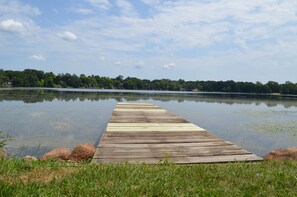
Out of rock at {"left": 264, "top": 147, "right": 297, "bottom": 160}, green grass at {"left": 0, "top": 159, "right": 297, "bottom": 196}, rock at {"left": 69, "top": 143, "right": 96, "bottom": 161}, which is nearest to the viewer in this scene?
green grass at {"left": 0, "top": 159, "right": 297, "bottom": 196}

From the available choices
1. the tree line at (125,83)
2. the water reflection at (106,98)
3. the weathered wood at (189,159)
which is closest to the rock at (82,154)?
the weathered wood at (189,159)

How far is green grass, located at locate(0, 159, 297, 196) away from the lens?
3984 millimetres

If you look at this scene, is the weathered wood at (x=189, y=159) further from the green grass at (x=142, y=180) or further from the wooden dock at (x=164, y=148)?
the green grass at (x=142, y=180)

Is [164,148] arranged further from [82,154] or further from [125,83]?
[125,83]

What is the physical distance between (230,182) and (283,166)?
182 cm

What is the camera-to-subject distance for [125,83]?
4461 inches

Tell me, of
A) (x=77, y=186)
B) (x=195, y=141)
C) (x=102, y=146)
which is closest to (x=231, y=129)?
(x=195, y=141)

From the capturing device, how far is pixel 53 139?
1174 centimetres

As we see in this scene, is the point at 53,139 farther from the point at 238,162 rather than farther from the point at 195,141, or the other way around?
the point at 238,162

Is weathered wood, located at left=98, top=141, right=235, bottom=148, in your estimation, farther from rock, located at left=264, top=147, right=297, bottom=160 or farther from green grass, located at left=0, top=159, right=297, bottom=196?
green grass, located at left=0, top=159, right=297, bottom=196

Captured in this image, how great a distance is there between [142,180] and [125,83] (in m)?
109

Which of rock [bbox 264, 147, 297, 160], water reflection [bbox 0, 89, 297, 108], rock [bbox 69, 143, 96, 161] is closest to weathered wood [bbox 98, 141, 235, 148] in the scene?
rock [bbox 69, 143, 96, 161]

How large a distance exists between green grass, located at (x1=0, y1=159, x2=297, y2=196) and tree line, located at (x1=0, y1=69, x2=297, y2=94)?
7981 cm

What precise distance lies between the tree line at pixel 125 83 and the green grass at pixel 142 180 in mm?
79809
